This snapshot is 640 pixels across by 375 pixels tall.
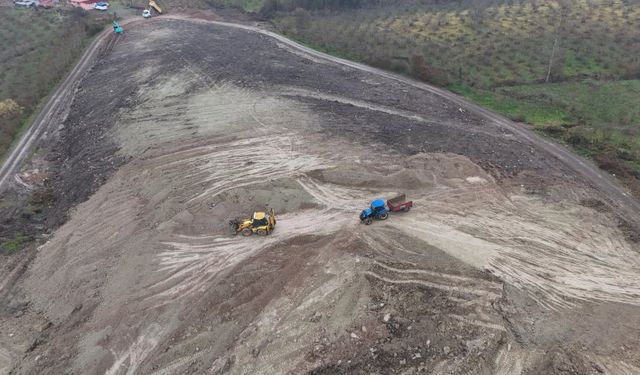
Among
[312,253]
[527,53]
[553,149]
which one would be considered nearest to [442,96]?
[553,149]

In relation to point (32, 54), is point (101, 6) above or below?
above

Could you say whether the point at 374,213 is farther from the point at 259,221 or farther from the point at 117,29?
the point at 117,29

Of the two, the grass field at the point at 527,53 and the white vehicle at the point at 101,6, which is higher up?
the white vehicle at the point at 101,6

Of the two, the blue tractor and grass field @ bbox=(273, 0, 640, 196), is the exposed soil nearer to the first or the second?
the blue tractor

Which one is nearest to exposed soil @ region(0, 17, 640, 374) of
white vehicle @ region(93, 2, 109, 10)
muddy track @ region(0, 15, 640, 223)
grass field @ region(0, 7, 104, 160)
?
muddy track @ region(0, 15, 640, 223)

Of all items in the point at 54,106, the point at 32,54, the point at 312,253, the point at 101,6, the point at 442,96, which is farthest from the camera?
the point at 101,6

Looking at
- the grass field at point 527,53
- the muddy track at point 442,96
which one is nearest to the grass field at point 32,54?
the muddy track at point 442,96

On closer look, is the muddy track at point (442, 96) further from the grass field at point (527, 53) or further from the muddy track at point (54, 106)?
the grass field at point (527, 53)
